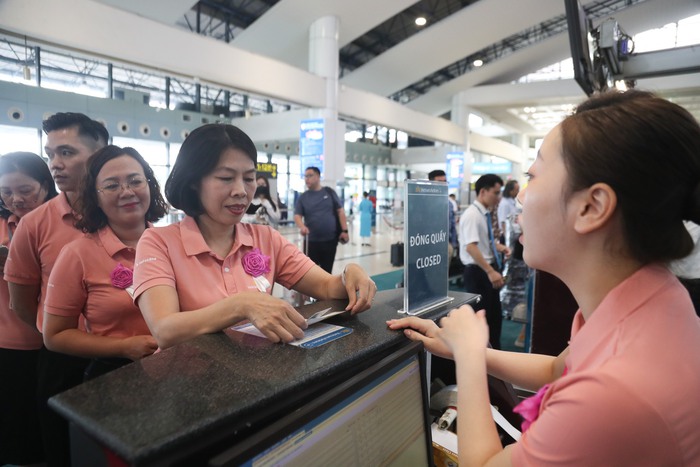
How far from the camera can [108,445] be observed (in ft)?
1.69

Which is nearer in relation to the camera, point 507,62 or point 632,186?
point 632,186

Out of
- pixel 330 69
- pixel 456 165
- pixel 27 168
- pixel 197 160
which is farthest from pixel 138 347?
pixel 456 165

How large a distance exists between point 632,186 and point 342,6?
31.9 feet

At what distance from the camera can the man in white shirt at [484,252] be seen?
377cm

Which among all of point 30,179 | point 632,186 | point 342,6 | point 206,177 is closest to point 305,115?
point 342,6

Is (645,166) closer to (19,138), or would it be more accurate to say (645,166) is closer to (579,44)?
(579,44)

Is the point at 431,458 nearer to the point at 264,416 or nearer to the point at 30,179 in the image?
the point at 264,416

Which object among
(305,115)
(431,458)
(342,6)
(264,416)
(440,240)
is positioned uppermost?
(342,6)

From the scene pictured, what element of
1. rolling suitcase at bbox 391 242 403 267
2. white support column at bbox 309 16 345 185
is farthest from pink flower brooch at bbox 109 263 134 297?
white support column at bbox 309 16 345 185

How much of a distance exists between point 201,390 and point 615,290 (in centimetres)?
65

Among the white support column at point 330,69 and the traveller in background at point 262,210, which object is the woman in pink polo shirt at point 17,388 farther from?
the white support column at point 330,69

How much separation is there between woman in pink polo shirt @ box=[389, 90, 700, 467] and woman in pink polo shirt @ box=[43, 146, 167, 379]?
1.18 meters

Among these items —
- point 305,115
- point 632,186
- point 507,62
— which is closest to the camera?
point 632,186

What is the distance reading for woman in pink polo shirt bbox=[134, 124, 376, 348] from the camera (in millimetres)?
1108
